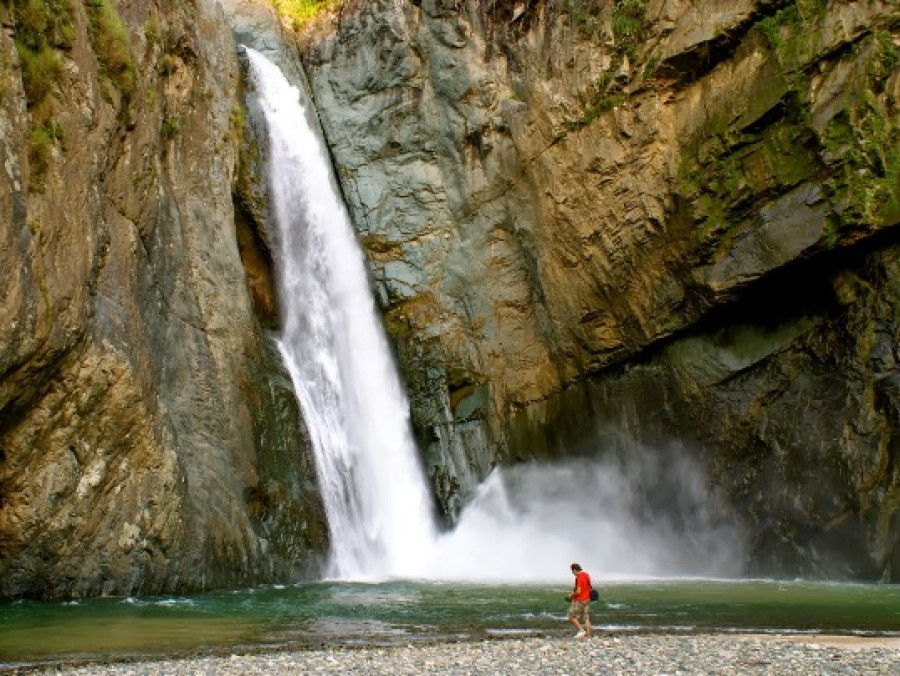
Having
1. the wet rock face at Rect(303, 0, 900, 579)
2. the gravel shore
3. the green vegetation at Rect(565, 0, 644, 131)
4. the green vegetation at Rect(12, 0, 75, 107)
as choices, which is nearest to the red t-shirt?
the gravel shore

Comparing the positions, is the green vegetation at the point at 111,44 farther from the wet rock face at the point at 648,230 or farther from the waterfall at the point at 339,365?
the wet rock face at the point at 648,230

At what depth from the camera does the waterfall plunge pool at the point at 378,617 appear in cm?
989

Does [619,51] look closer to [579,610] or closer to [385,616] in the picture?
[385,616]

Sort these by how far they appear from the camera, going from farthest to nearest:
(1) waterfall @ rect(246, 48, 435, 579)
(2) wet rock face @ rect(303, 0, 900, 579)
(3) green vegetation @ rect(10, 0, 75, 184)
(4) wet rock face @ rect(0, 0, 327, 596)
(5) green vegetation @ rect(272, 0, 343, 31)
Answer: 1. (5) green vegetation @ rect(272, 0, 343, 31)
2. (1) waterfall @ rect(246, 48, 435, 579)
3. (2) wet rock face @ rect(303, 0, 900, 579)
4. (3) green vegetation @ rect(10, 0, 75, 184)
5. (4) wet rock face @ rect(0, 0, 327, 596)

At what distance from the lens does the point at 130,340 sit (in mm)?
14297

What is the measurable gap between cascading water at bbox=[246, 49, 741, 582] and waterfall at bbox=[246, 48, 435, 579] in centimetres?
4

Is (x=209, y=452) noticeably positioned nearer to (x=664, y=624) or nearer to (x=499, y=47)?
(x=664, y=624)

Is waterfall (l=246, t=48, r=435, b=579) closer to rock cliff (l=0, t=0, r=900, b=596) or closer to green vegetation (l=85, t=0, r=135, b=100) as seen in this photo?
rock cliff (l=0, t=0, r=900, b=596)

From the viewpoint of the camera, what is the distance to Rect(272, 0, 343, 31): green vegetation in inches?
1045

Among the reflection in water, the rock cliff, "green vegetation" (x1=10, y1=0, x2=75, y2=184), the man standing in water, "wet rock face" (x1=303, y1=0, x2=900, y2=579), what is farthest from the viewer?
"wet rock face" (x1=303, y1=0, x2=900, y2=579)

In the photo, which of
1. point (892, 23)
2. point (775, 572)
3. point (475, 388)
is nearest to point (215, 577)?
point (475, 388)

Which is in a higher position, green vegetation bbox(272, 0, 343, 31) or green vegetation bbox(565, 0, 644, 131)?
green vegetation bbox(272, 0, 343, 31)

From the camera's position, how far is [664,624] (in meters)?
12.0

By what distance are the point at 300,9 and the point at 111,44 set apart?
12588mm
